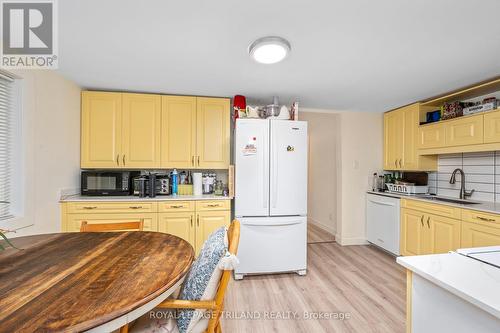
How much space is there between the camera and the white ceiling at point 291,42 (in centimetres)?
134

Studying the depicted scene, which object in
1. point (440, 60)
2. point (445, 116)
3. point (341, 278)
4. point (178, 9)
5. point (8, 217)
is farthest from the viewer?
point (445, 116)

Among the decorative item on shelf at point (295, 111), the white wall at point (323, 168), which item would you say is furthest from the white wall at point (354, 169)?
the decorative item on shelf at point (295, 111)

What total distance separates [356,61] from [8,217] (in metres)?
3.25

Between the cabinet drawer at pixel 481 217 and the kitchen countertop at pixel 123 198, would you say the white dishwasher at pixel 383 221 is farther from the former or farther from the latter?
the kitchen countertop at pixel 123 198

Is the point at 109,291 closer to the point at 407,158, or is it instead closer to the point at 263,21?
the point at 263,21

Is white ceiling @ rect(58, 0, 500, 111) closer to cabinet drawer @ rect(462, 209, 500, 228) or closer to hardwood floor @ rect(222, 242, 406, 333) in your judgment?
cabinet drawer @ rect(462, 209, 500, 228)

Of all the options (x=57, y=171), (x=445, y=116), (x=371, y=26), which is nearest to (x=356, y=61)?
(x=371, y=26)

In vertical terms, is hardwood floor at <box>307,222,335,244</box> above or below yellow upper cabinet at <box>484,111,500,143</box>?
below

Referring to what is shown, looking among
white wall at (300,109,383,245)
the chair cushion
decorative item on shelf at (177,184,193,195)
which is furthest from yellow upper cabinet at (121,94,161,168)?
white wall at (300,109,383,245)

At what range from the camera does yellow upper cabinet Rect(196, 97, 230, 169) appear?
Answer: 2963 millimetres

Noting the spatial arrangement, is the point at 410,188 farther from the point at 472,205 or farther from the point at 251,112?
the point at 251,112

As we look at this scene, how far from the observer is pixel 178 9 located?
135 centimetres

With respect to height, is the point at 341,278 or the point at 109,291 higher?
the point at 109,291

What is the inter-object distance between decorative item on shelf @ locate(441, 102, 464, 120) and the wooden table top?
338cm
